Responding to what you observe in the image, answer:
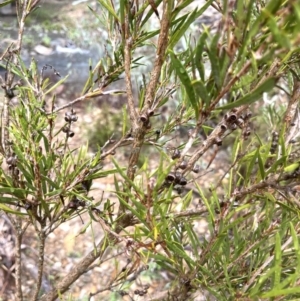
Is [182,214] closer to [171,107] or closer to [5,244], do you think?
[5,244]

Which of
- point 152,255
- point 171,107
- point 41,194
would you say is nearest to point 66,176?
point 41,194

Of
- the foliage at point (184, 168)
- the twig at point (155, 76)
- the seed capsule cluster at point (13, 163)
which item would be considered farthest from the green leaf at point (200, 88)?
the seed capsule cluster at point (13, 163)

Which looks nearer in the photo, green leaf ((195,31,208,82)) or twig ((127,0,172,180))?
green leaf ((195,31,208,82))

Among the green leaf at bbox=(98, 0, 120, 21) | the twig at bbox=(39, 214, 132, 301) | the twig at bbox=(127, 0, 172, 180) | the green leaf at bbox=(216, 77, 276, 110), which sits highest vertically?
the green leaf at bbox=(98, 0, 120, 21)

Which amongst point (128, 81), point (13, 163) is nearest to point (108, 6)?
point (128, 81)

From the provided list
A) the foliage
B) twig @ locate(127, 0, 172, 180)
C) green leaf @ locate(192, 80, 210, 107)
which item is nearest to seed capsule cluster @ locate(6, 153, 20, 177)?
the foliage

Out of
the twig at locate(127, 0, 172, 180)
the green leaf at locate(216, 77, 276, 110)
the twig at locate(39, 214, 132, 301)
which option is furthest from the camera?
the twig at locate(39, 214, 132, 301)

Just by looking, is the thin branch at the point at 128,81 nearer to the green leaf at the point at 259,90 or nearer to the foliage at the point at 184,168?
the foliage at the point at 184,168

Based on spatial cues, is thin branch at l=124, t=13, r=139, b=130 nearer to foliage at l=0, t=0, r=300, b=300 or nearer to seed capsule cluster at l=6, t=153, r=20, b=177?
foliage at l=0, t=0, r=300, b=300

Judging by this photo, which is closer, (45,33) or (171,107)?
(171,107)

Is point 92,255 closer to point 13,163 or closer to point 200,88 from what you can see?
point 13,163

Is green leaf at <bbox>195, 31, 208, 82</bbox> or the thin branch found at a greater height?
the thin branch
